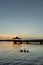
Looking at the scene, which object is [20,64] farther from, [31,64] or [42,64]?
[42,64]

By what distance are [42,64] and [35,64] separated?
1.32m

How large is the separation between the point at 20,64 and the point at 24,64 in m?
0.78

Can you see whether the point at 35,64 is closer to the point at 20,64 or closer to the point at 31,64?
the point at 31,64

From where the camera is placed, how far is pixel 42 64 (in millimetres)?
26078

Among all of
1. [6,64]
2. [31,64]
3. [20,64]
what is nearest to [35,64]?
[31,64]

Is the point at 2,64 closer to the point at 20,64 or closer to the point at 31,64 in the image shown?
the point at 20,64

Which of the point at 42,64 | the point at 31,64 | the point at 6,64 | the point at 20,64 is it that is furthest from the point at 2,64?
the point at 42,64

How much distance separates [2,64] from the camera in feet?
82.6

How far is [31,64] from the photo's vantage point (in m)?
26.1

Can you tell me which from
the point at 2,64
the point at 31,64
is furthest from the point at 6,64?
the point at 31,64

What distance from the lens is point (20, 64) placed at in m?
26.0

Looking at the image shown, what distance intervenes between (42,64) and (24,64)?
3389 mm

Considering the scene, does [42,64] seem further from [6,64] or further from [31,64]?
[6,64]

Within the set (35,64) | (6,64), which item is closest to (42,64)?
(35,64)
